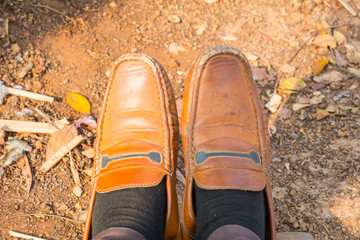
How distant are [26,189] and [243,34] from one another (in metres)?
1.76

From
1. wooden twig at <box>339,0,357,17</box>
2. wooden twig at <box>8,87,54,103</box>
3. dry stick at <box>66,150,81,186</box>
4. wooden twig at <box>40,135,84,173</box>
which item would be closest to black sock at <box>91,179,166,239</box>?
dry stick at <box>66,150,81,186</box>

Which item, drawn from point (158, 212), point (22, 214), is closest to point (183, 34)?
point (158, 212)

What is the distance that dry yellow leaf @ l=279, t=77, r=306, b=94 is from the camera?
2.15 meters

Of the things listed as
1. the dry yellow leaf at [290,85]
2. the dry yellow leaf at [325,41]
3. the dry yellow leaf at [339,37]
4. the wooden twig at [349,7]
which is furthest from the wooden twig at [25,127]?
the wooden twig at [349,7]

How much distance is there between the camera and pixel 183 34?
2.36 m

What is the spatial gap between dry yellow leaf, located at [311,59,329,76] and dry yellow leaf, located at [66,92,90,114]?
1.52 meters

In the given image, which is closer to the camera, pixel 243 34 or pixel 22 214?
pixel 22 214

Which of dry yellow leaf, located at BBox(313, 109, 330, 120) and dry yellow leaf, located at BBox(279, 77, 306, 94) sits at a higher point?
dry yellow leaf, located at BBox(279, 77, 306, 94)

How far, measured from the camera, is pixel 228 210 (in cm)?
149

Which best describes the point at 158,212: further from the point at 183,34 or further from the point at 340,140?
the point at 183,34

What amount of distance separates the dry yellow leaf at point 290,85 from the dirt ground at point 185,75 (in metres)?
0.04

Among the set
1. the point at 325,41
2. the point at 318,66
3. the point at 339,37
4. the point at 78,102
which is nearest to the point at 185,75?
the point at 78,102

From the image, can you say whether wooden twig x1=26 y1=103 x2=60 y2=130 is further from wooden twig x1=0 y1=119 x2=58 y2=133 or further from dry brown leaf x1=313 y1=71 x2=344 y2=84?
dry brown leaf x1=313 y1=71 x2=344 y2=84

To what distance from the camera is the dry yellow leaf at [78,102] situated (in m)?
2.03
